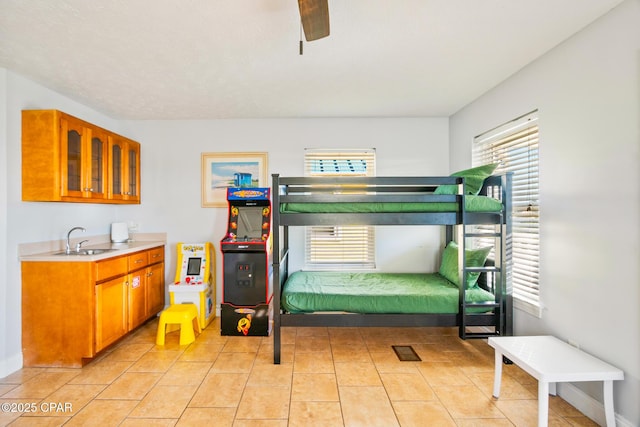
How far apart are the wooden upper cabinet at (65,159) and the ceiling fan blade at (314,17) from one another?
100 inches

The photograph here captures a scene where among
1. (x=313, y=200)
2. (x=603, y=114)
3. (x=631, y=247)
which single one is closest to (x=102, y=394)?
(x=313, y=200)

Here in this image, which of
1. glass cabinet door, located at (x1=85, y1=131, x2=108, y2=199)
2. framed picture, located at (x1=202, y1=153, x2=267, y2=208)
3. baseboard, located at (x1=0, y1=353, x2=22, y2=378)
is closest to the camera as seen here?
baseboard, located at (x1=0, y1=353, x2=22, y2=378)

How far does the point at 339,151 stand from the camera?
3.95 metres

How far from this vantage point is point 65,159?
2.73 metres

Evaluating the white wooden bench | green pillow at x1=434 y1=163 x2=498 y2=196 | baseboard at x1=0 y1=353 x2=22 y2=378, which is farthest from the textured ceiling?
baseboard at x1=0 y1=353 x2=22 y2=378

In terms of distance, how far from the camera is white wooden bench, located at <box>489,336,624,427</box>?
171cm

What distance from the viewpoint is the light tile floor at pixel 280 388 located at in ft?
6.46

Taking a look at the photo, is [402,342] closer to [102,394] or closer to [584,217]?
[584,217]

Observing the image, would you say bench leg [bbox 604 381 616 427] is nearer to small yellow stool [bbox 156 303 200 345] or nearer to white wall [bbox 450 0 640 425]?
white wall [bbox 450 0 640 425]

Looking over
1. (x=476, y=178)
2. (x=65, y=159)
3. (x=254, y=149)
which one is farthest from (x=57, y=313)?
(x=476, y=178)

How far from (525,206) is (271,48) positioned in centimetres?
254

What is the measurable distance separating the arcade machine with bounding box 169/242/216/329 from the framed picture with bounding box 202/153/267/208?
0.65m

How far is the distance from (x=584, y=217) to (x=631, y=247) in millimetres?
340

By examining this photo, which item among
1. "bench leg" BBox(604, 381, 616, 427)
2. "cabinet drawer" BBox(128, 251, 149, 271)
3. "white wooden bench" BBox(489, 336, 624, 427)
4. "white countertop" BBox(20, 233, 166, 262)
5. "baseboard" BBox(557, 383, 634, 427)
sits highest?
"white countertop" BBox(20, 233, 166, 262)
